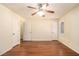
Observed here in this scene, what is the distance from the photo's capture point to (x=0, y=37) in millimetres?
2621

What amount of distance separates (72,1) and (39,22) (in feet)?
11.9

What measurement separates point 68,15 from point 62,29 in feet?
3.71

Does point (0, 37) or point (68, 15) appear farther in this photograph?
point (68, 15)

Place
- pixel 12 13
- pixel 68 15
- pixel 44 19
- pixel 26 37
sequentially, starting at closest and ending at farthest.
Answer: pixel 12 13 < pixel 68 15 < pixel 44 19 < pixel 26 37

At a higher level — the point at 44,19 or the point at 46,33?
the point at 44,19

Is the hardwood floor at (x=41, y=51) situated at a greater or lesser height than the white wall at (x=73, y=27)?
lesser

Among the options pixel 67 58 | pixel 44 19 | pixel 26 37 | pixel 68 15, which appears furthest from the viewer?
pixel 26 37

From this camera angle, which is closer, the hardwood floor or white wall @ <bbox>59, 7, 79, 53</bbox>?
the hardwood floor

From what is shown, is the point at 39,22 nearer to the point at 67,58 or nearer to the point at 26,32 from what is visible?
the point at 26,32

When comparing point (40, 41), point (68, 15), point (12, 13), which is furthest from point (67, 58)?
point (40, 41)

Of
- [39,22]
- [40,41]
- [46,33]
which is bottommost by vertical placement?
[40,41]

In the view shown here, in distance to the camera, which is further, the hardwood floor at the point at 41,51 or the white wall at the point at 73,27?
the white wall at the point at 73,27

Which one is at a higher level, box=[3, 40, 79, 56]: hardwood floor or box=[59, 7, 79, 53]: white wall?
box=[59, 7, 79, 53]: white wall

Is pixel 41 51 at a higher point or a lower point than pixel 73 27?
lower
